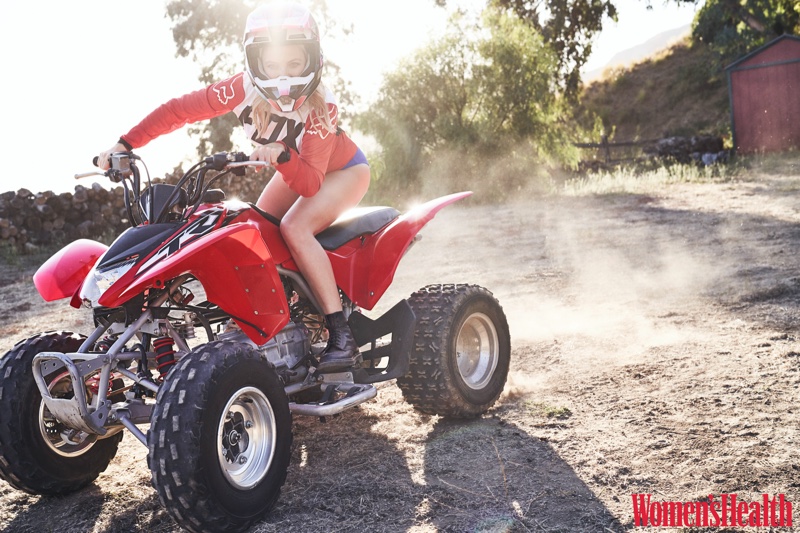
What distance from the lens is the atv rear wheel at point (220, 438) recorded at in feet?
9.98

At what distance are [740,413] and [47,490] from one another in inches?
134

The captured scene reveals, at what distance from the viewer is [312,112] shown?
4055mm

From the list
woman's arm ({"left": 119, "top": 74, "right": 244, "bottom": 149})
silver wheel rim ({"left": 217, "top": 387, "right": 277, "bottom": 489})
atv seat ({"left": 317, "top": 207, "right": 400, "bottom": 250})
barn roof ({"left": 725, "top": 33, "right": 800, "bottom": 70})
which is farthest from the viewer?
barn roof ({"left": 725, "top": 33, "right": 800, "bottom": 70})

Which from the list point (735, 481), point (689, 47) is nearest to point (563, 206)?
point (735, 481)

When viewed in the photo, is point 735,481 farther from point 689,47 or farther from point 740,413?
point 689,47

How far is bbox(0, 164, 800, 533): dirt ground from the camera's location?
336 centimetres

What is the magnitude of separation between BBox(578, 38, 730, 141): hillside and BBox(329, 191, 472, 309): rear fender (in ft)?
87.2

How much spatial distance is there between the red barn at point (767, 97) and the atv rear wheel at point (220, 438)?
21.8 metres

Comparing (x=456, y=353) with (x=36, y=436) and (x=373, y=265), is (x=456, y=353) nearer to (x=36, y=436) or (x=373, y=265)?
(x=373, y=265)

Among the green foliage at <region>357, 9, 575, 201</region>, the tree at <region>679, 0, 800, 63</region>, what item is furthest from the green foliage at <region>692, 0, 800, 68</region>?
the green foliage at <region>357, 9, 575, 201</region>

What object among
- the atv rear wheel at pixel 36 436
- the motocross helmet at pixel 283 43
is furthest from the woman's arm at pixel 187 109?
the atv rear wheel at pixel 36 436

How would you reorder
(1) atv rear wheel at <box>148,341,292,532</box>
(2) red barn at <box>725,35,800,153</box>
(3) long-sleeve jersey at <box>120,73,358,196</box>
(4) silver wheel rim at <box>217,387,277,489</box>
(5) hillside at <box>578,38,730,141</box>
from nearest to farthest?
(1) atv rear wheel at <box>148,341,292,532</box>, (4) silver wheel rim at <box>217,387,277,489</box>, (3) long-sleeve jersey at <box>120,73,358,196</box>, (2) red barn at <box>725,35,800,153</box>, (5) hillside at <box>578,38,730,141</box>

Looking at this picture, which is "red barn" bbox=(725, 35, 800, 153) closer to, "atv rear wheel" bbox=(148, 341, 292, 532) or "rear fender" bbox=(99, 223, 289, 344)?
"rear fender" bbox=(99, 223, 289, 344)

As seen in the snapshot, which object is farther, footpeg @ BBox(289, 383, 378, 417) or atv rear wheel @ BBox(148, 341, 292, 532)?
footpeg @ BBox(289, 383, 378, 417)
